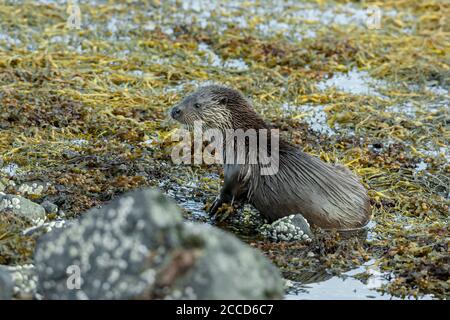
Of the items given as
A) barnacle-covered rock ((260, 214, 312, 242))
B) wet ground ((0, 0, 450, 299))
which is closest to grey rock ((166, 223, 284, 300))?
wet ground ((0, 0, 450, 299))

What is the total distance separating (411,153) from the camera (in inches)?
304

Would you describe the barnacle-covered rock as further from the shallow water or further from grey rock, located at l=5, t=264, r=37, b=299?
grey rock, located at l=5, t=264, r=37, b=299

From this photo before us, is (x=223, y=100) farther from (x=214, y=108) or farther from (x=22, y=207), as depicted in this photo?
(x=22, y=207)

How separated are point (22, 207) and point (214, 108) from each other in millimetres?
1601

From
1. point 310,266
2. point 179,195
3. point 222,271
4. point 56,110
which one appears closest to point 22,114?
point 56,110

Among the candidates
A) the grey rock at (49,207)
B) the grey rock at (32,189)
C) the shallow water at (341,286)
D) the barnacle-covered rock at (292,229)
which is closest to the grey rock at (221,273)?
the shallow water at (341,286)

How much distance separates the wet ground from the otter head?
619 mm

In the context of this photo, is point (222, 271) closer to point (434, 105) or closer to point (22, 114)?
point (22, 114)

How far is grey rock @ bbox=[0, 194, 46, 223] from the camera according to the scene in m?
5.77

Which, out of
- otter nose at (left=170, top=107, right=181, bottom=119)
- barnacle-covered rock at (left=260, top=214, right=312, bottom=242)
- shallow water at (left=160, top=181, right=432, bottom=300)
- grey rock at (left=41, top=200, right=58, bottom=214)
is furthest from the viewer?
otter nose at (left=170, top=107, right=181, bottom=119)

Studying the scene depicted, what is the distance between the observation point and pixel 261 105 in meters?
8.47

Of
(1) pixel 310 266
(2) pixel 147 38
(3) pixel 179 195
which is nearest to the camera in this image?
(1) pixel 310 266

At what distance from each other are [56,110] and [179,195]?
1816 mm

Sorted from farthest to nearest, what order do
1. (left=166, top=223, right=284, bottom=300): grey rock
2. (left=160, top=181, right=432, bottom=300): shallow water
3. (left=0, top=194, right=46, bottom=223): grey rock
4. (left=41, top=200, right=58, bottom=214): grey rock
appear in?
1. (left=41, top=200, right=58, bottom=214): grey rock
2. (left=0, top=194, right=46, bottom=223): grey rock
3. (left=160, top=181, right=432, bottom=300): shallow water
4. (left=166, top=223, right=284, bottom=300): grey rock
